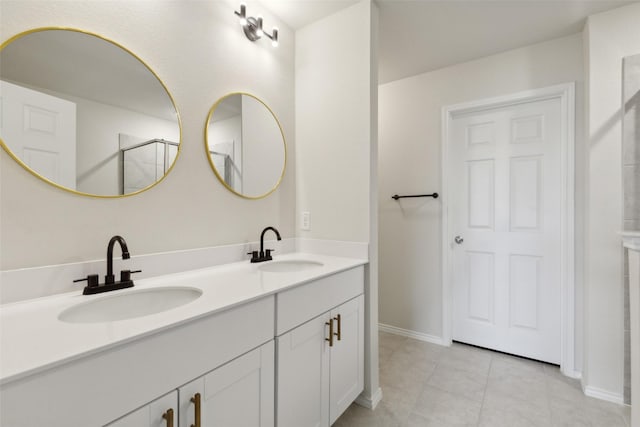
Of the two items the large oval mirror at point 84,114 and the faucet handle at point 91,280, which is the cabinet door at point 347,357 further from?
the large oval mirror at point 84,114

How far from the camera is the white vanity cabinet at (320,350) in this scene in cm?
118

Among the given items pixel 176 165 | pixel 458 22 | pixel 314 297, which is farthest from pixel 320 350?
pixel 458 22

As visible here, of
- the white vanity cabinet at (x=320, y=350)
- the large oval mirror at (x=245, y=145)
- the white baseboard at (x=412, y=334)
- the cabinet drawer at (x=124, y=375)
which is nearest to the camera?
the cabinet drawer at (x=124, y=375)

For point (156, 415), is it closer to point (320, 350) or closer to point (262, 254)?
point (320, 350)

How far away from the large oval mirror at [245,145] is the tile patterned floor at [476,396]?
4.92 ft

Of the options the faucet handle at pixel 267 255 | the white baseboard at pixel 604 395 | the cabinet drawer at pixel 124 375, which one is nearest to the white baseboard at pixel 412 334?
the white baseboard at pixel 604 395

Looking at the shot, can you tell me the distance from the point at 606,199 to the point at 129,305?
2.71 m

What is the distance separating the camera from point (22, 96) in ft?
3.24

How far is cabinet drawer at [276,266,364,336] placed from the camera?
3.85ft

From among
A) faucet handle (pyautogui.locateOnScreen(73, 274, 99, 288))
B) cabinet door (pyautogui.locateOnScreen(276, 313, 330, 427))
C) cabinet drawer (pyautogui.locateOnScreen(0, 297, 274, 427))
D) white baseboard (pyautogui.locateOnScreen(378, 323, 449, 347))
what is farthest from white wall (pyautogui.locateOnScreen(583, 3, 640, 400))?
faucet handle (pyautogui.locateOnScreen(73, 274, 99, 288))

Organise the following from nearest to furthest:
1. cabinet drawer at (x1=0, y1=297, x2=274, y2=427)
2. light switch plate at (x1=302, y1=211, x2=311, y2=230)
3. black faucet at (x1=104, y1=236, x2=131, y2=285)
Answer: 1. cabinet drawer at (x1=0, y1=297, x2=274, y2=427)
2. black faucet at (x1=104, y1=236, x2=131, y2=285)
3. light switch plate at (x1=302, y1=211, x2=311, y2=230)

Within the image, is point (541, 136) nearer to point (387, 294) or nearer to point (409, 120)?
point (409, 120)

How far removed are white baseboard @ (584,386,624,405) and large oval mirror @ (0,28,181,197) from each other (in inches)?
113

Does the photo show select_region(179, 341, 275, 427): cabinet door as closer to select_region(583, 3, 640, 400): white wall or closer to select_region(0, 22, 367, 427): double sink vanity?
select_region(0, 22, 367, 427): double sink vanity
